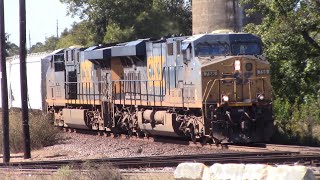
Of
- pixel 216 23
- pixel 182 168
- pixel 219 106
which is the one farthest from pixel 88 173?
pixel 216 23

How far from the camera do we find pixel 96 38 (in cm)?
4391

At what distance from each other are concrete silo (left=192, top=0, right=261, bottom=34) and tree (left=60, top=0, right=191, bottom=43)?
16.7 ft

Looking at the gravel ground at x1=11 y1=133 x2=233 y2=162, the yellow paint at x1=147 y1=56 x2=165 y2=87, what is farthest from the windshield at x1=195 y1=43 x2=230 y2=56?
the gravel ground at x1=11 y1=133 x2=233 y2=162

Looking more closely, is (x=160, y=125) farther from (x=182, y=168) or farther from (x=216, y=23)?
(x=216, y=23)

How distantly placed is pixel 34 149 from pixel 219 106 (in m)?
7.46

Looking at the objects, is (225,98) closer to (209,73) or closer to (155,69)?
(209,73)

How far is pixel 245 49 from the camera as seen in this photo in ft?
63.3

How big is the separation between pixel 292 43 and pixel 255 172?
1193 centimetres

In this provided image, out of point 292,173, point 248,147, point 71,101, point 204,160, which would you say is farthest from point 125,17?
point 292,173

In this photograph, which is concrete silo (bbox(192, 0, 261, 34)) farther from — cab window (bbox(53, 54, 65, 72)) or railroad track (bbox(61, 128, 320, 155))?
railroad track (bbox(61, 128, 320, 155))

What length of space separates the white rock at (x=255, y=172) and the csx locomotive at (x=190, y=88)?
356 inches

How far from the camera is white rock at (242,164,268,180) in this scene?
9188mm

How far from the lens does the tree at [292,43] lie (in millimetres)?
19938

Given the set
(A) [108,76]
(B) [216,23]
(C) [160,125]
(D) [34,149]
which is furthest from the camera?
(B) [216,23]
